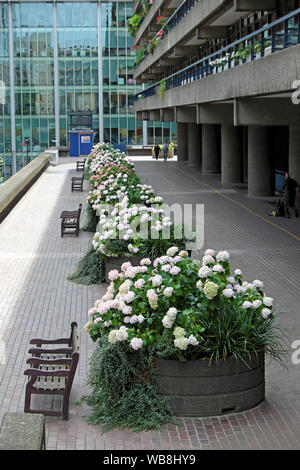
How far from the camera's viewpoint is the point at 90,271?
18.0 m

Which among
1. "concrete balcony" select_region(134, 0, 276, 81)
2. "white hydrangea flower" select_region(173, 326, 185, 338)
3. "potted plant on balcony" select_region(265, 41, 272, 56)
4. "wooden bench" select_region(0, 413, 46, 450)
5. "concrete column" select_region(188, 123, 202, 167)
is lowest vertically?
"wooden bench" select_region(0, 413, 46, 450)

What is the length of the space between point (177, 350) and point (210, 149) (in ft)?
135

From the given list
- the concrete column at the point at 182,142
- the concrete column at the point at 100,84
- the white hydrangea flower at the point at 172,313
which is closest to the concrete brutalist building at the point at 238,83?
the concrete column at the point at 182,142

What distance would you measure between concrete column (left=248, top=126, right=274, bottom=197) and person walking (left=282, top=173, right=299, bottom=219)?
5.28 meters

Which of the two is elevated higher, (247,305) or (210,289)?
(210,289)

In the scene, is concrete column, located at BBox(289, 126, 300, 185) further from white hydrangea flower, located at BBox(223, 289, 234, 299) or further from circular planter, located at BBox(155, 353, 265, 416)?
circular planter, located at BBox(155, 353, 265, 416)

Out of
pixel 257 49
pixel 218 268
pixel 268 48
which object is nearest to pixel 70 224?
pixel 257 49

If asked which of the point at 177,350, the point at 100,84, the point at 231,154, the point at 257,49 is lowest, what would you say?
the point at 177,350

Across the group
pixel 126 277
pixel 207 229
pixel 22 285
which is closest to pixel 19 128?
pixel 207 229

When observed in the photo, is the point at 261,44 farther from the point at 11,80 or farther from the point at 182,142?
the point at 11,80

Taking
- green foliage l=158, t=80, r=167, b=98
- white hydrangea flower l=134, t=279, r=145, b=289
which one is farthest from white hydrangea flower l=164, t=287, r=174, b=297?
green foliage l=158, t=80, r=167, b=98

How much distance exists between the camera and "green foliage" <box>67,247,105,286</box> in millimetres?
17656

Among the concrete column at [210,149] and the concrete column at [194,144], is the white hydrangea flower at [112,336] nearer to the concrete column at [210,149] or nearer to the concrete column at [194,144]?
the concrete column at [210,149]

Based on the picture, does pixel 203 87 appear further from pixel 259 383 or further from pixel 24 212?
pixel 259 383
